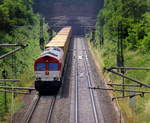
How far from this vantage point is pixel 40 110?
23.0m

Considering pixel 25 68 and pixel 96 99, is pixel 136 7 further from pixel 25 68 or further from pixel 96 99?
pixel 96 99

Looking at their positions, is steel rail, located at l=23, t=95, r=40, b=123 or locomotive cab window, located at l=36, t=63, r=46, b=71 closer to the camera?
steel rail, located at l=23, t=95, r=40, b=123

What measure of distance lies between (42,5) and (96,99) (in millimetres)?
86072

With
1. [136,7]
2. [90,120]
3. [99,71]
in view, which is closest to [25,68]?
[99,71]

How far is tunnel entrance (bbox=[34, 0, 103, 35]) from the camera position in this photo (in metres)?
103

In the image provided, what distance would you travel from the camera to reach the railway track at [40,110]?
823 inches

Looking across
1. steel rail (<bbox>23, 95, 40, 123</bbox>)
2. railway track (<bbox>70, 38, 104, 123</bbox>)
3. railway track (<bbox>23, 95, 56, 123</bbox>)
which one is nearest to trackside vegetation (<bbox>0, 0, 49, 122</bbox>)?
steel rail (<bbox>23, 95, 40, 123</bbox>)

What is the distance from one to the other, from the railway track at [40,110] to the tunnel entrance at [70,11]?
76645mm

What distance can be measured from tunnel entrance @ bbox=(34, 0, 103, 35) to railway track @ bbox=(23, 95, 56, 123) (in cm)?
7664

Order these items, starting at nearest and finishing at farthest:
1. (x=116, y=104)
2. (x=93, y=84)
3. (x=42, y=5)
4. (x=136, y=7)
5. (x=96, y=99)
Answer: (x=116, y=104) < (x=96, y=99) < (x=93, y=84) < (x=136, y=7) < (x=42, y=5)

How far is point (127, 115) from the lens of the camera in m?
21.7

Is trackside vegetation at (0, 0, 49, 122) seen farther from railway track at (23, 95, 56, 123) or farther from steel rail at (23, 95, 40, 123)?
railway track at (23, 95, 56, 123)

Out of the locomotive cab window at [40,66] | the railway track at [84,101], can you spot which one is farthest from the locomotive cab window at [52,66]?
the railway track at [84,101]

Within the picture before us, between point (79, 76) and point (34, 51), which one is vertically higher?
point (34, 51)
